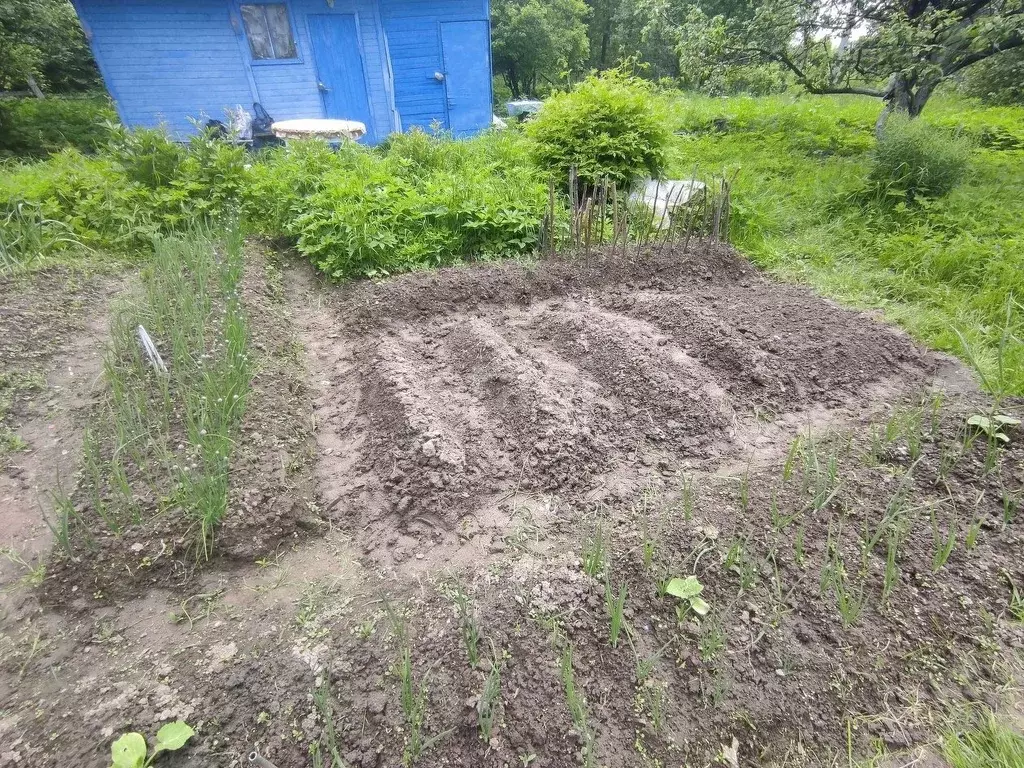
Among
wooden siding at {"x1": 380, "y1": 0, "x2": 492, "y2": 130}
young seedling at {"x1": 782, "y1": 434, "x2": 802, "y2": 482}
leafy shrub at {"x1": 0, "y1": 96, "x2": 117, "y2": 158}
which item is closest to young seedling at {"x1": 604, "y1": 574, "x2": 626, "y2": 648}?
young seedling at {"x1": 782, "y1": 434, "x2": 802, "y2": 482}

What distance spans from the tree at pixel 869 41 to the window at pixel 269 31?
6810 mm

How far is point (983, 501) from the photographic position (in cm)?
238

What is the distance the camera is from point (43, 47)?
11.7 meters

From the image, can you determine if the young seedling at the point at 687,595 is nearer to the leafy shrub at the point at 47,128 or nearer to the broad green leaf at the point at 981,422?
the broad green leaf at the point at 981,422

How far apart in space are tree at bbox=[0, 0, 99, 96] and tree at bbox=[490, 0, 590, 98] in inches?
472

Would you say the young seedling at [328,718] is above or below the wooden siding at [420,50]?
below

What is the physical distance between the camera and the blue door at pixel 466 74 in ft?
31.0

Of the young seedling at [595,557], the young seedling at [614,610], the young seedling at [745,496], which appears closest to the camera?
the young seedling at [614,610]

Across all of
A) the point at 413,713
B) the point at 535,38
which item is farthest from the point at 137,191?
the point at 535,38

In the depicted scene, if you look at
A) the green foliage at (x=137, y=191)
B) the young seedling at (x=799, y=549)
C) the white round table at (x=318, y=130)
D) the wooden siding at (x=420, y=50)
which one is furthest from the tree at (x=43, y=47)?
the young seedling at (x=799, y=549)

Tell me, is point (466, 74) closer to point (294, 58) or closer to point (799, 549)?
point (294, 58)

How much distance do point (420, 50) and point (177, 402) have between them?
9214 millimetres

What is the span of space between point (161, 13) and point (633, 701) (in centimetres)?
1178

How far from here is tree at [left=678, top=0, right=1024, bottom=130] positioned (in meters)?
5.92
